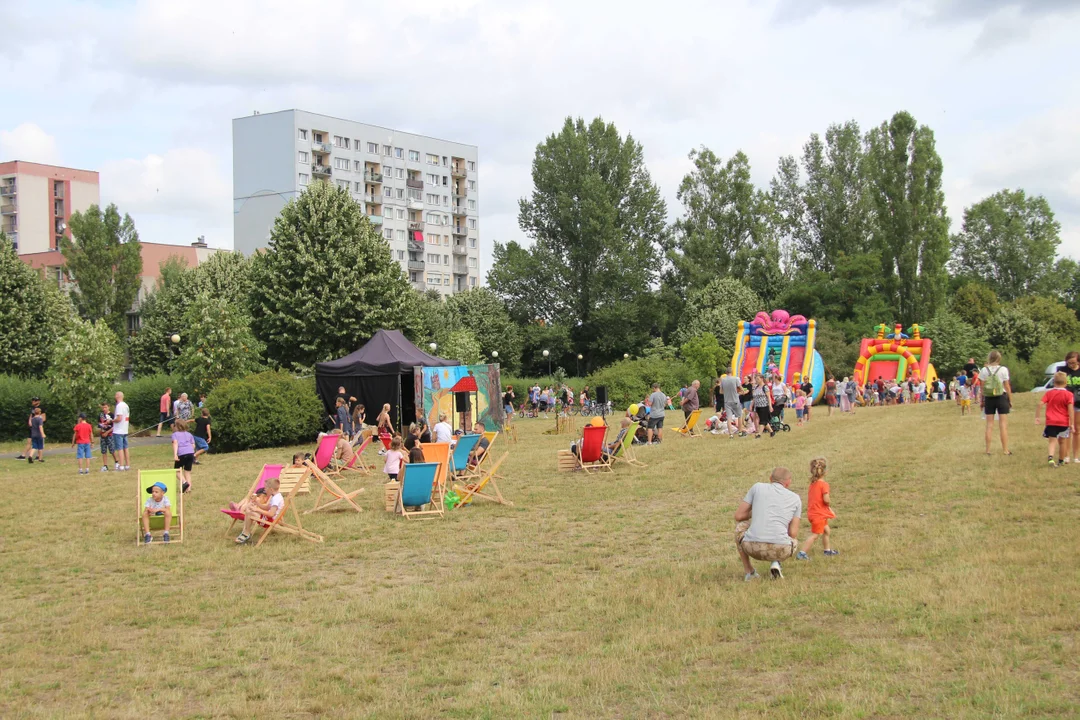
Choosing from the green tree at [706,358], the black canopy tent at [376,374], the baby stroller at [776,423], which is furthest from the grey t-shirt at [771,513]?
the green tree at [706,358]

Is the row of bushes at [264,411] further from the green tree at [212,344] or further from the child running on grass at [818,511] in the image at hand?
the child running on grass at [818,511]

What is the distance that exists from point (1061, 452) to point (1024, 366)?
116 ft

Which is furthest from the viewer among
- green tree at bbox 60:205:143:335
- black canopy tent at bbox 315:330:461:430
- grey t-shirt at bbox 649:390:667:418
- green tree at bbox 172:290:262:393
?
green tree at bbox 60:205:143:335

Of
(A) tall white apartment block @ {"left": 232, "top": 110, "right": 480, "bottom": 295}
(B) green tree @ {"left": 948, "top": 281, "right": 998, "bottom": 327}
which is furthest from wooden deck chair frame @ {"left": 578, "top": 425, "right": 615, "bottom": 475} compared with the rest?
(A) tall white apartment block @ {"left": 232, "top": 110, "right": 480, "bottom": 295}

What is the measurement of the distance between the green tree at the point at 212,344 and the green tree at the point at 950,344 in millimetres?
35782

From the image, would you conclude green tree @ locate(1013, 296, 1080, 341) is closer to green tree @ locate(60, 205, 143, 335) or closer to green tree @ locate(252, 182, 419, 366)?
green tree @ locate(252, 182, 419, 366)

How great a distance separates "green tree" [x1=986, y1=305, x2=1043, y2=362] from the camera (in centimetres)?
5421

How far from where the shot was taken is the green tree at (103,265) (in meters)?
56.0

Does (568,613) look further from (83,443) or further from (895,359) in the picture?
(895,359)

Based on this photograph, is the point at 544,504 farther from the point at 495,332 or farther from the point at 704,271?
the point at 704,271

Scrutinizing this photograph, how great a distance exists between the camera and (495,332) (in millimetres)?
54688

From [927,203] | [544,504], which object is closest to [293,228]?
[544,504]

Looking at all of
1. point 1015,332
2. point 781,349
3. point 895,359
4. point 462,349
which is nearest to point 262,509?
point 781,349

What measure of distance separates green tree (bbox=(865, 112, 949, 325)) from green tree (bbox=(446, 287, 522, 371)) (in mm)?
20965
